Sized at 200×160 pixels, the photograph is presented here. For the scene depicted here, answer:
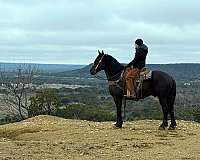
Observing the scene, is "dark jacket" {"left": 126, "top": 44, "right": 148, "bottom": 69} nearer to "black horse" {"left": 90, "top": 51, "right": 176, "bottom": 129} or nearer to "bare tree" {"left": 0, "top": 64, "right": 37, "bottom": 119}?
"black horse" {"left": 90, "top": 51, "right": 176, "bottom": 129}

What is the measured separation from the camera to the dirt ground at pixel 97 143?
38.3 feet

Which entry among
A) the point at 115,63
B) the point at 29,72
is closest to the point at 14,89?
the point at 29,72

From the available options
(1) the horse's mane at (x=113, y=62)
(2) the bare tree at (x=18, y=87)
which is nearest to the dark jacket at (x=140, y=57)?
(1) the horse's mane at (x=113, y=62)

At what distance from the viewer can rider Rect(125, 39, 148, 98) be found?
15.8m

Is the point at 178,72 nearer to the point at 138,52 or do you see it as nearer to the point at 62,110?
the point at 62,110

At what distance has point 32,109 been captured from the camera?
1329 inches

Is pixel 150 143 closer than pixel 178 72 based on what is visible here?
Yes

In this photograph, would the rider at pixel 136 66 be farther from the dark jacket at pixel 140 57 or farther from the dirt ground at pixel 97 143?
the dirt ground at pixel 97 143

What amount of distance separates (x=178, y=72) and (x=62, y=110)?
51.5 m

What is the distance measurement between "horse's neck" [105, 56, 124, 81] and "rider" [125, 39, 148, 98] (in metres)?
0.55

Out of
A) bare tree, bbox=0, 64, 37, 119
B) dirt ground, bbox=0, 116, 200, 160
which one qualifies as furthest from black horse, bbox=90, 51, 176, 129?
bare tree, bbox=0, 64, 37, 119

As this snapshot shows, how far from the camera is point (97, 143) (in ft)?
45.1

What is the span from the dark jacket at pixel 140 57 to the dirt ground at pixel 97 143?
214 cm

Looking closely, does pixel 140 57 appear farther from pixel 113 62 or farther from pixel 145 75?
pixel 113 62
